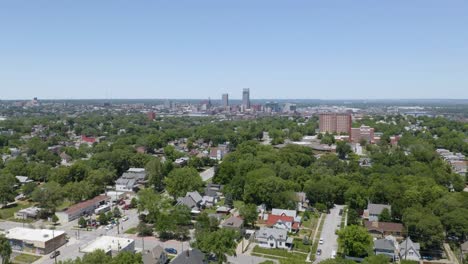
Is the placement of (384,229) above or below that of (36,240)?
below

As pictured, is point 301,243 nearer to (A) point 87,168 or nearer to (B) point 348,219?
(B) point 348,219

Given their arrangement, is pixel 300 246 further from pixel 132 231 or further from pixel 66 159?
pixel 66 159

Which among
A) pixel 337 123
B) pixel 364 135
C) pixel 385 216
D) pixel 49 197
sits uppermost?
pixel 337 123

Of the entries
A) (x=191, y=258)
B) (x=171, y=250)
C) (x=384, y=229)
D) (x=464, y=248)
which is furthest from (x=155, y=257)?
(x=464, y=248)

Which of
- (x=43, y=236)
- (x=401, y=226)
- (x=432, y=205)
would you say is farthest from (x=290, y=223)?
(x=43, y=236)

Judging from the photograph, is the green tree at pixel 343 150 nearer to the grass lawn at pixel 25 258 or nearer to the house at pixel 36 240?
the house at pixel 36 240
